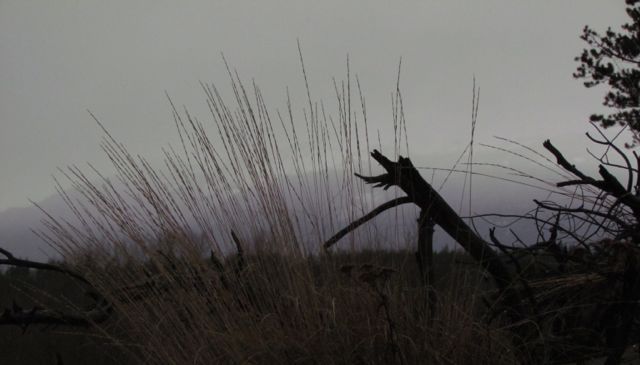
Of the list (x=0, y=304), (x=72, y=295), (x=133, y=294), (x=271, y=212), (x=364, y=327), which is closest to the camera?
(x=364, y=327)

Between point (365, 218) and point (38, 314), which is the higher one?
point (365, 218)

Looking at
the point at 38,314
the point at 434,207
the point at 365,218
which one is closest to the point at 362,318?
the point at 365,218

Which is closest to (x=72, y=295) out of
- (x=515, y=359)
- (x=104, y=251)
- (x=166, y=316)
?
(x=104, y=251)

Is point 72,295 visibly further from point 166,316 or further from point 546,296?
point 546,296

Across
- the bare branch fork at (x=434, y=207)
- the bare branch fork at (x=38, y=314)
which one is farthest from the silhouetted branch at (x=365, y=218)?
the bare branch fork at (x=38, y=314)

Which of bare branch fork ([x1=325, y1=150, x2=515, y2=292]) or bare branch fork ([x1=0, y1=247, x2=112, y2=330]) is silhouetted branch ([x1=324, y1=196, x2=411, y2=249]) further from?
bare branch fork ([x1=0, y1=247, x2=112, y2=330])

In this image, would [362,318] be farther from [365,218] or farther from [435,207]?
[435,207]

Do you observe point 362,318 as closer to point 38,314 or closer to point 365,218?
point 365,218

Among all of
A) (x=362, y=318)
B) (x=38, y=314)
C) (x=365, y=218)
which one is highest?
(x=365, y=218)

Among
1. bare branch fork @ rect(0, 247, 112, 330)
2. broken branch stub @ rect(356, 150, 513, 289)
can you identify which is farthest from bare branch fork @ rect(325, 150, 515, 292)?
bare branch fork @ rect(0, 247, 112, 330)

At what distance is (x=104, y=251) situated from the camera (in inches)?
111

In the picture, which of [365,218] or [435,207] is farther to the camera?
[365,218]

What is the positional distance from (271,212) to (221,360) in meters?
0.63

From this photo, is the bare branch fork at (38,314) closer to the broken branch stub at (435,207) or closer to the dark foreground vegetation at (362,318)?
the dark foreground vegetation at (362,318)
